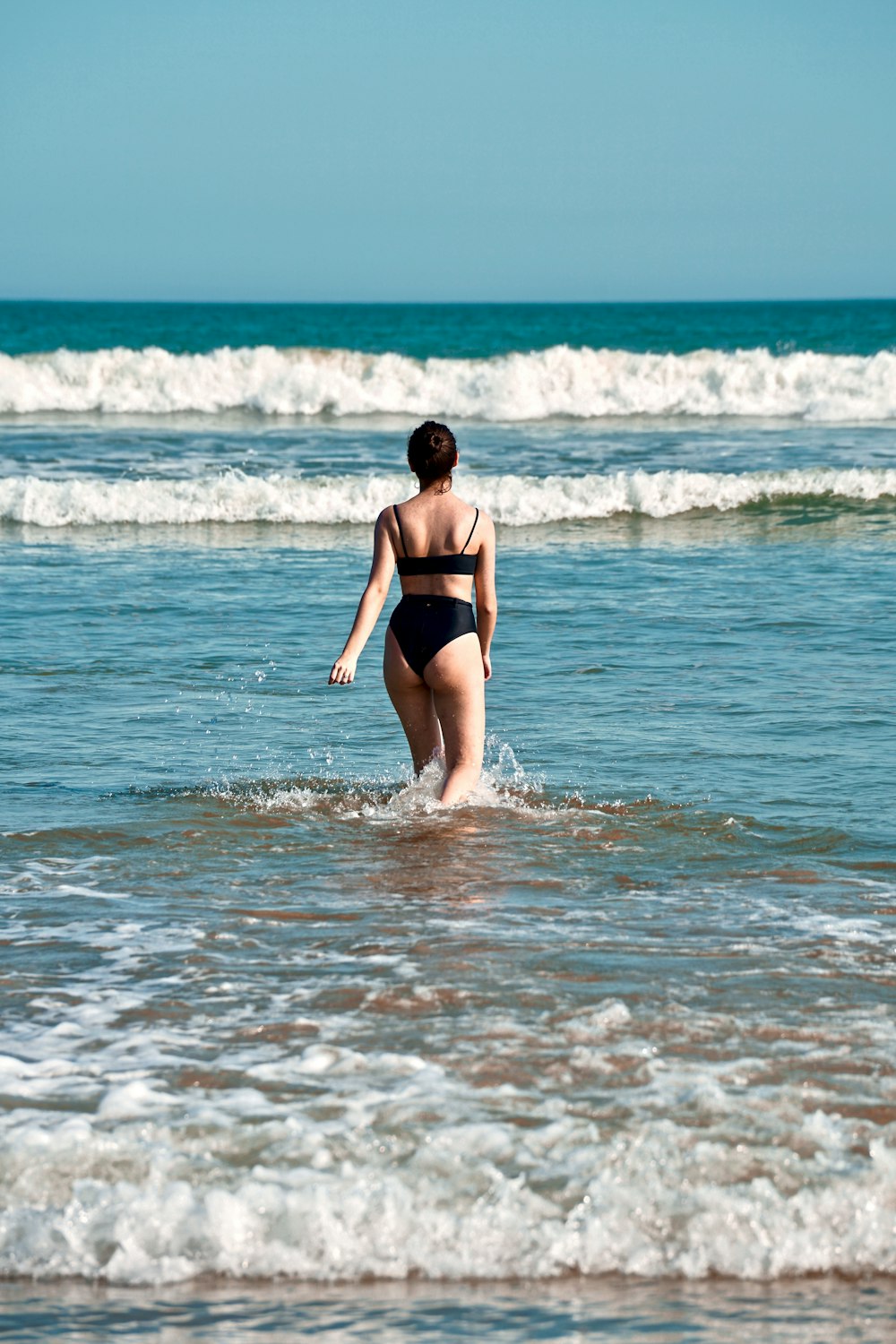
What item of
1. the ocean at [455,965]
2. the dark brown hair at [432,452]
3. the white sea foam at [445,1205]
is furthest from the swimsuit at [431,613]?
the white sea foam at [445,1205]

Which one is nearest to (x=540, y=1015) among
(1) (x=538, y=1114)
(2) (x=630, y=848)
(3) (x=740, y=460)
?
(1) (x=538, y=1114)

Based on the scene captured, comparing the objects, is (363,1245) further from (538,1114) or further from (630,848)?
(630,848)

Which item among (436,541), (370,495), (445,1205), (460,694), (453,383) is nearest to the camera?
(445,1205)

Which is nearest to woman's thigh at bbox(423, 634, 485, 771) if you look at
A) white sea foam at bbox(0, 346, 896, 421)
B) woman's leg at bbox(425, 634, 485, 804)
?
woman's leg at bbox(425, 634, 485, 804)

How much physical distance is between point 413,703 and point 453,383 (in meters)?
28.6

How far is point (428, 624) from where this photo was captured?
666 cm

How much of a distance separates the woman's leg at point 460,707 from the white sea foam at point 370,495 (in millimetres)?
11270

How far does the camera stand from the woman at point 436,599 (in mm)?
6574

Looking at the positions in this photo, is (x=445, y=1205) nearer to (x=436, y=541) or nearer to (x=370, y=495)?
(x=436, y=541)

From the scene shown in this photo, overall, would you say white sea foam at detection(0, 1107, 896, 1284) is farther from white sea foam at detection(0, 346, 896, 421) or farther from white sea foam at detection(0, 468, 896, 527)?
white sea foam at detection(0, 346, 896, 421)

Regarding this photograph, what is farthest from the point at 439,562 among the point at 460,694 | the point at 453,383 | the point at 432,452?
the point at 453,383

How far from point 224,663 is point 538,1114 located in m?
6.68

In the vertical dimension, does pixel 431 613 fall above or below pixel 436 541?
below

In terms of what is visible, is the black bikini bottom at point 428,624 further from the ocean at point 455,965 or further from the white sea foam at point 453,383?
the white sea foam at point 453,383
